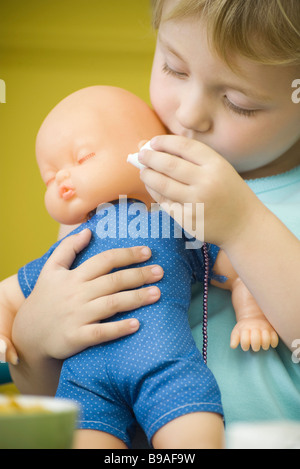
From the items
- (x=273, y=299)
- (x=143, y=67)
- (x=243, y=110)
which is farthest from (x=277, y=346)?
(x=143, y=67)

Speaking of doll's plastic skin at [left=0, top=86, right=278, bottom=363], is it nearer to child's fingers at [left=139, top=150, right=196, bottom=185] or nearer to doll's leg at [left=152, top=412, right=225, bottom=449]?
child's fingers at [left=139, top=150, right=196, bottom=185]

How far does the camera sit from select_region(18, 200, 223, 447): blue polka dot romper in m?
0.66

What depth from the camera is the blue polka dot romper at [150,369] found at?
2.17ft

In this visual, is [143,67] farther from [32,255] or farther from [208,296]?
[208,296]

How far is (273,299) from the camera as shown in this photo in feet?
2.42

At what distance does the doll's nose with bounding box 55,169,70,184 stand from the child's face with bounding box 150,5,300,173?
182 mm

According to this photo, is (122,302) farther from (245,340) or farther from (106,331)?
(245,340)

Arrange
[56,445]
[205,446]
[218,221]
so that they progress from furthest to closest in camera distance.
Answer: [218,221], [205,446], [56,445]

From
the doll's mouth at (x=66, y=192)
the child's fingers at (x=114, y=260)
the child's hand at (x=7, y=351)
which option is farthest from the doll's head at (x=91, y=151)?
the child's hand at (x=7, y=351)

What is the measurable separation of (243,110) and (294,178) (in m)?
0.19

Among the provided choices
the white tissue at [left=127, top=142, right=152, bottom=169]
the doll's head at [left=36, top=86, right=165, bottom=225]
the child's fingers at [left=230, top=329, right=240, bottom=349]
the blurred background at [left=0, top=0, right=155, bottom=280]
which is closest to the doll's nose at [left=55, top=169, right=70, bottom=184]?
the doll's head at [left=36, top=86, right=165, bottom=225]

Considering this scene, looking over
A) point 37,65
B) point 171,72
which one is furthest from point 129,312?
point 37,65

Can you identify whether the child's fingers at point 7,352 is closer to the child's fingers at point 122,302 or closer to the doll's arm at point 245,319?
the child's fingers at point 122,302

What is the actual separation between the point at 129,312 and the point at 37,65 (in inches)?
34.8
